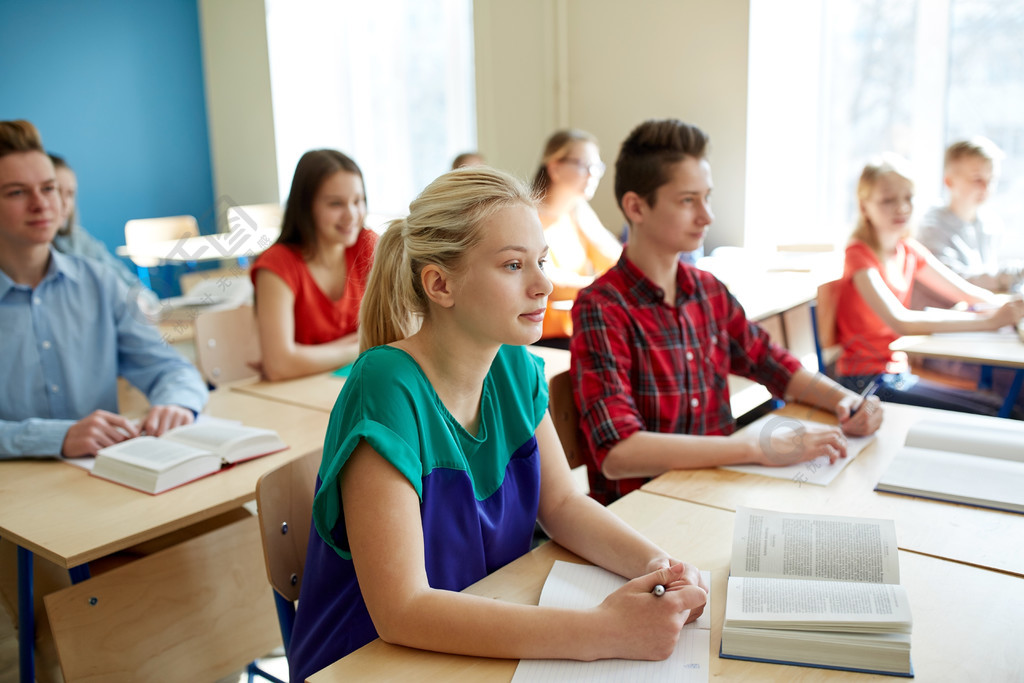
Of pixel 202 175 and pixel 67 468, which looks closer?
pixel 67 468

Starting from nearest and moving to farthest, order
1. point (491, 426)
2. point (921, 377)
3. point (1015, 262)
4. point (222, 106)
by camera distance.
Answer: point (491, 426)
point (921, 377)
point (1015, 262)
point (222, 106)

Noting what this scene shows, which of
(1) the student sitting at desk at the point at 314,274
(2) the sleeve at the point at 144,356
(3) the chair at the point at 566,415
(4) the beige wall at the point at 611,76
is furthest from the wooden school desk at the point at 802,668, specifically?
(4) the beige wall at the point at 611,76

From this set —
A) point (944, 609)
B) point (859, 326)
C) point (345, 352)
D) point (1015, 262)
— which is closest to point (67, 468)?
point (345, 352)

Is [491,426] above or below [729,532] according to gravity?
above

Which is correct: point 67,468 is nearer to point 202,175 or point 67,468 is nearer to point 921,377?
point 921,377

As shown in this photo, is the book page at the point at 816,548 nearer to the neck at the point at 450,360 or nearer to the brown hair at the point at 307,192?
the neck at the point at 450,360

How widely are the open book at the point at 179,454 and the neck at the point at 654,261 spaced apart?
0.89 meters

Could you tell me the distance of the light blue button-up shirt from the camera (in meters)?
2.03

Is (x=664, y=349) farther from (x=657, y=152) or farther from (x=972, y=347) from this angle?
(x=972, y=347)

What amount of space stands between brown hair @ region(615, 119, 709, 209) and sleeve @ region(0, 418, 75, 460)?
1.38 m

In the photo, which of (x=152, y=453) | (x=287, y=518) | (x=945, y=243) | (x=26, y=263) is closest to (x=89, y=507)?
(x=152, y=453)

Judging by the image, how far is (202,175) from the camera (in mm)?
6531

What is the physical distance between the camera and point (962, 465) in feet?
4.96

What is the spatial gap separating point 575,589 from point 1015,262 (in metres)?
3.29
